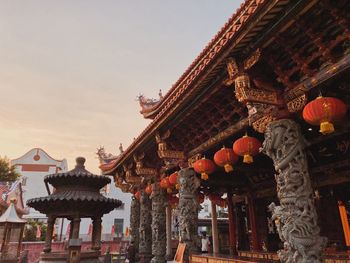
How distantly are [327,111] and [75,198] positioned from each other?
7.37 metres

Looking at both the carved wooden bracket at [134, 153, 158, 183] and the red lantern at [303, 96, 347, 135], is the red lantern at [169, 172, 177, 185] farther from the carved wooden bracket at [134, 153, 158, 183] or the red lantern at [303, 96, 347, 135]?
the red lantern at [303, 96, 347, 135]

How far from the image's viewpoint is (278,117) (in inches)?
163

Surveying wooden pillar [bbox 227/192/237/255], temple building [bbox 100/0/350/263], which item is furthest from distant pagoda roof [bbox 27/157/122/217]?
wooden pillar [bbox 227/192/237/255]

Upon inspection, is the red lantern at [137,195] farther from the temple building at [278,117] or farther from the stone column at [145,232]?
the temple building at [278,117]

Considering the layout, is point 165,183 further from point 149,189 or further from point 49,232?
point 49,232

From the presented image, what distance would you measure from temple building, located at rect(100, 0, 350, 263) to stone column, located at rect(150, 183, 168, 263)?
0.04m

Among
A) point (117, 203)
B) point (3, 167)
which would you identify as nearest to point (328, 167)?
point (117, 203)

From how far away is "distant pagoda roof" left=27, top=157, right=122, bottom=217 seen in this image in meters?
8.31

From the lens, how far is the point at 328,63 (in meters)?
3.48

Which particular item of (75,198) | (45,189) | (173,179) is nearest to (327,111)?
(173,179)

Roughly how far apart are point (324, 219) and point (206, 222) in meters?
12.5

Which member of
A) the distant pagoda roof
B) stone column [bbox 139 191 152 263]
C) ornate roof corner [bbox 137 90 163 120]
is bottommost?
stone column [bbox 139 191 152 263]

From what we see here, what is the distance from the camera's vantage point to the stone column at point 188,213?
6531mm

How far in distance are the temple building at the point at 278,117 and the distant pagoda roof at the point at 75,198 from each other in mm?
2000
